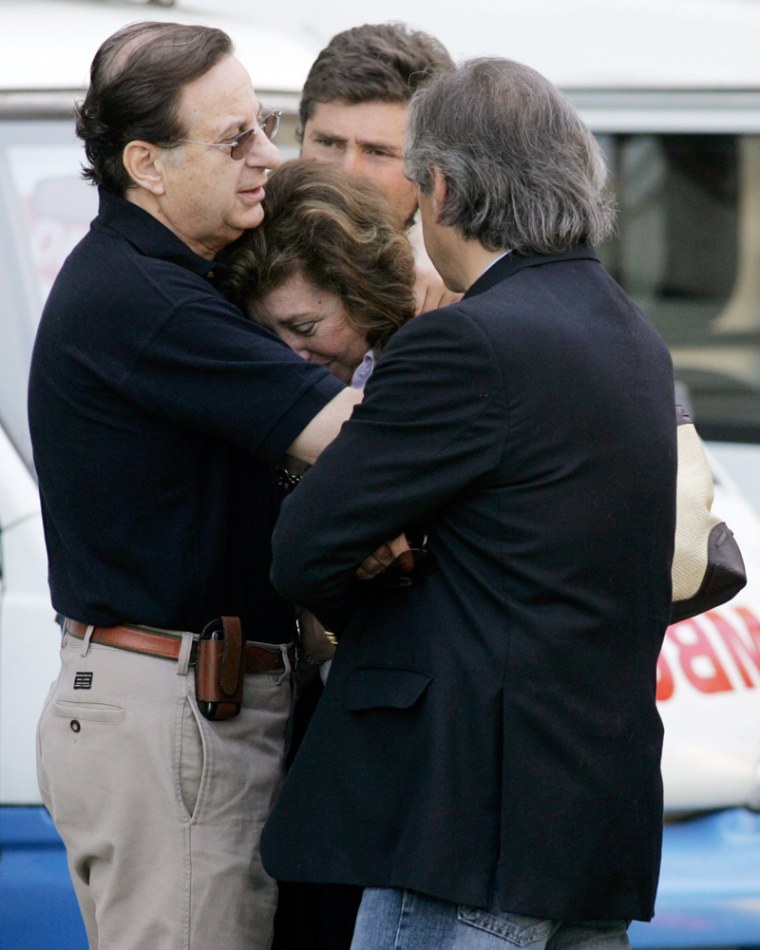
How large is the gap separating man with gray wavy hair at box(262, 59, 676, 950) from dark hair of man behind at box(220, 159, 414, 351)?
1.21 feet

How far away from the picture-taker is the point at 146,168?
8.12 ft

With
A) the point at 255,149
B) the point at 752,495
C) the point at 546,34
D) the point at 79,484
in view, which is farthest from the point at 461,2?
the point at 79,484

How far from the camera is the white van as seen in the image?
125 inches

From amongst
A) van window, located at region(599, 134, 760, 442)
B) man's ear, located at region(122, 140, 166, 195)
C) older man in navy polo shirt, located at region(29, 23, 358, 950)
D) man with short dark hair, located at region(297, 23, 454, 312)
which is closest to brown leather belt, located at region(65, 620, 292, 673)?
older man in navy polo shirt, located at region(29, 23, 358, 950)

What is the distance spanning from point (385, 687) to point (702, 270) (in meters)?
4.59

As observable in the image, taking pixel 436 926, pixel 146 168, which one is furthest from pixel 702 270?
pixel 436 926

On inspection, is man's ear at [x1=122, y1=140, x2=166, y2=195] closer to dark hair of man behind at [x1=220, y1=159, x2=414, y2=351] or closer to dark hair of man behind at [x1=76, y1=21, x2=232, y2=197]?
dark hair of man behind at [x1=76, y1=21, x2=232, y2=197]

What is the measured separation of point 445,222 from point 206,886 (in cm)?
109

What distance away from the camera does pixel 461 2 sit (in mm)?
5453

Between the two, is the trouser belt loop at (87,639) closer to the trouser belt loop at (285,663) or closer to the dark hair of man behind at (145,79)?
the trouser belt loop at (285,663)

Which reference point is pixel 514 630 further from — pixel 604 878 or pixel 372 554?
pixel 604 878

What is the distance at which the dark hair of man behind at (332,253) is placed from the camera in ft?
8.61

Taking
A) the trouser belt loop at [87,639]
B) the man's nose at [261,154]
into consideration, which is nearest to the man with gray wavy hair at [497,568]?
the man's nose at [261,154]

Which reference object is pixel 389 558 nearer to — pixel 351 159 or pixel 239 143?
pixel 239 143
